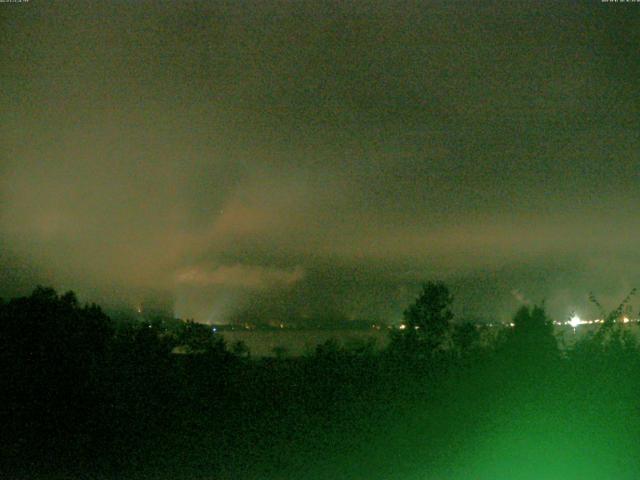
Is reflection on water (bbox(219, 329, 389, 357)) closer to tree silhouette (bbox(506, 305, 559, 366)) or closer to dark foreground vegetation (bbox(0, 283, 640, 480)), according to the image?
dark foreground vegetation (bbox(0, 283, 640, 480))

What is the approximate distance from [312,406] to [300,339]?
3.72 m

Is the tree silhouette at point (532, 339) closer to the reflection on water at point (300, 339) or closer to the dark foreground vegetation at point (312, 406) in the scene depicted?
the dark foreground vegetation at point (312, 406)

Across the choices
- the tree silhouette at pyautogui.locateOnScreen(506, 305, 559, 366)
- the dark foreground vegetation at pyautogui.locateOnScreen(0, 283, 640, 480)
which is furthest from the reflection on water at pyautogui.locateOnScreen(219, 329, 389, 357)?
the tree silhouette at pyautogui.locateOnScreen(506, 305, 559, 366)

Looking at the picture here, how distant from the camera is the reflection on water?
13.7m

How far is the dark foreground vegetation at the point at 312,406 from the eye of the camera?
31.5 ft

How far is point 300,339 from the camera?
15.2 m

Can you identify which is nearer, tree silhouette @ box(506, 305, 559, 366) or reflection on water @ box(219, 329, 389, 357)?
tree silhouette @ box(506, 305, 559, 366)

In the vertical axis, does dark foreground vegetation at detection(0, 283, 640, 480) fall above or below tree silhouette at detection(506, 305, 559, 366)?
below

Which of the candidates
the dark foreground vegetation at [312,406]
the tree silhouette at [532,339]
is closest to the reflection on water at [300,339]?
the dark foreground vegetation at [312,406]

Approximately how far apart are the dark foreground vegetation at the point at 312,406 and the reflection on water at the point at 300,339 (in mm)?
460

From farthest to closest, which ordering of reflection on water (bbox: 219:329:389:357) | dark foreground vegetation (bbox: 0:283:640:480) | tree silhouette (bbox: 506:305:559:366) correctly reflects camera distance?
reflection on water (bbox: 219:329:389:357), tree silhouette (bbox: 506:305:559:366), dark foreground vegetation (bbox: 0:283:640:480)

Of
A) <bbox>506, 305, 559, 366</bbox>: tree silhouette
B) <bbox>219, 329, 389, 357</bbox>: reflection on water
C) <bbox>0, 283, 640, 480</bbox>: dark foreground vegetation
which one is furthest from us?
<bbox>219, 329, 389, 357</bbox>: reflection on water

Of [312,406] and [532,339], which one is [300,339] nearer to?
[312,406]

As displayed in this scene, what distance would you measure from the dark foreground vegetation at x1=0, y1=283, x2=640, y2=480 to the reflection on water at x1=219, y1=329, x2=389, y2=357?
0.46m
